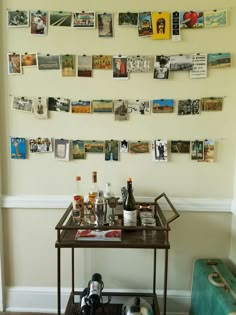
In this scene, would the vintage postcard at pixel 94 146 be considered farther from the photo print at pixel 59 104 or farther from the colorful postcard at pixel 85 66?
the colorful postcard at pixel 85 66

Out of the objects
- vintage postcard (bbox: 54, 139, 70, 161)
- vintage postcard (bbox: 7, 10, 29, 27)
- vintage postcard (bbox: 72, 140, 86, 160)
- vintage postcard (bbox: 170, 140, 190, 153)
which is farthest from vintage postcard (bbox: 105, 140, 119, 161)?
vintage postcard (bbox: 7, 10, 29, 27)

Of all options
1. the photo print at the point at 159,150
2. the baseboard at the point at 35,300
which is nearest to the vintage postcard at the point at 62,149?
the photo print at the point at 159,150

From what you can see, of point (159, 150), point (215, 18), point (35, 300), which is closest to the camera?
point (215, 18)

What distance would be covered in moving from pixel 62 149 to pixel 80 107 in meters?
0.30

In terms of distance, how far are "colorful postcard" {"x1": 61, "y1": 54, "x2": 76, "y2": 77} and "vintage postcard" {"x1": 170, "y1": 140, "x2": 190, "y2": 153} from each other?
2.60 ft

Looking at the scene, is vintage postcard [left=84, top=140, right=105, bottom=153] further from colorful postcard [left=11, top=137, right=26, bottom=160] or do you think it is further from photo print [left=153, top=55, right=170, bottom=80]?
photo print [left=153, top=55, right=170, bottom=80]

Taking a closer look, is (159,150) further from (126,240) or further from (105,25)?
(105,25)

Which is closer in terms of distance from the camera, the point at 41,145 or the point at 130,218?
the point at 130,218

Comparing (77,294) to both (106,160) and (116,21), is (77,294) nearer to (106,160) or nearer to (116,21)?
(106,160)

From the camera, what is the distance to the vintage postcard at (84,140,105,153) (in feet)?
5.75

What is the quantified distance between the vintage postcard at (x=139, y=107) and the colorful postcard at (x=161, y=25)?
41cm

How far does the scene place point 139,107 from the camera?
1.72 meters

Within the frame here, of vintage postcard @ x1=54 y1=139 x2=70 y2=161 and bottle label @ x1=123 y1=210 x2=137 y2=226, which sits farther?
vintage postcard @ x1=54 y1=139 x2=70 y2=161

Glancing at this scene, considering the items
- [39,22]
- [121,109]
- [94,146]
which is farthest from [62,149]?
[39,22]
